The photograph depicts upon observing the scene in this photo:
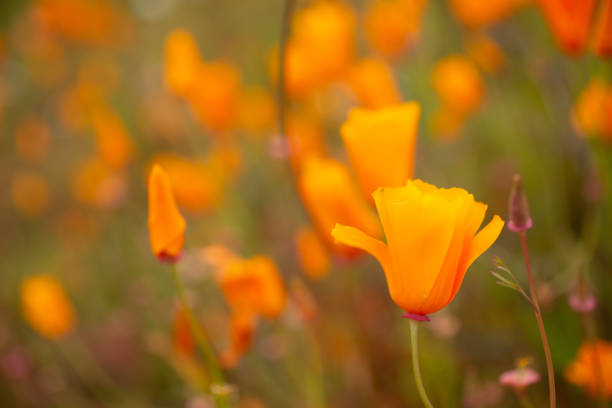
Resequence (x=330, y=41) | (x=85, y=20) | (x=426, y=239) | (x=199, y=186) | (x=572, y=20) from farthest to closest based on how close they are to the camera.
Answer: (x=85, y=20)
(x=199, y=186)
(x=330, y=41)
(x=572, y=20)
(x=426, y=239)

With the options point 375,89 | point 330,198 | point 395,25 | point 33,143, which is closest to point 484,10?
point 395,25

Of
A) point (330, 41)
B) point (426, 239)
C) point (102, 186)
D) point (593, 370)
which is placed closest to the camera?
point (426, 239)

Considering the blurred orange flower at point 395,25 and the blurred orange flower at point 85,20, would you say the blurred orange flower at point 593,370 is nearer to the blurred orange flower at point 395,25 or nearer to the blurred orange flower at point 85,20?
the blurred orange flower at point 395,25

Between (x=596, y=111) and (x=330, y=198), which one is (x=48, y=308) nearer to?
(x=330, y=198)

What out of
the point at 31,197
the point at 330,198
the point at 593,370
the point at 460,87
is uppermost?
the point at 460,87

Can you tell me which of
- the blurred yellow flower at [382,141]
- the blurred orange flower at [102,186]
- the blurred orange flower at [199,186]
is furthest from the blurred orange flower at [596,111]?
the blurred orange flower at [102,186]

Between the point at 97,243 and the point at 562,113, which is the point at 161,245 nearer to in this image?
the point at 562,113
